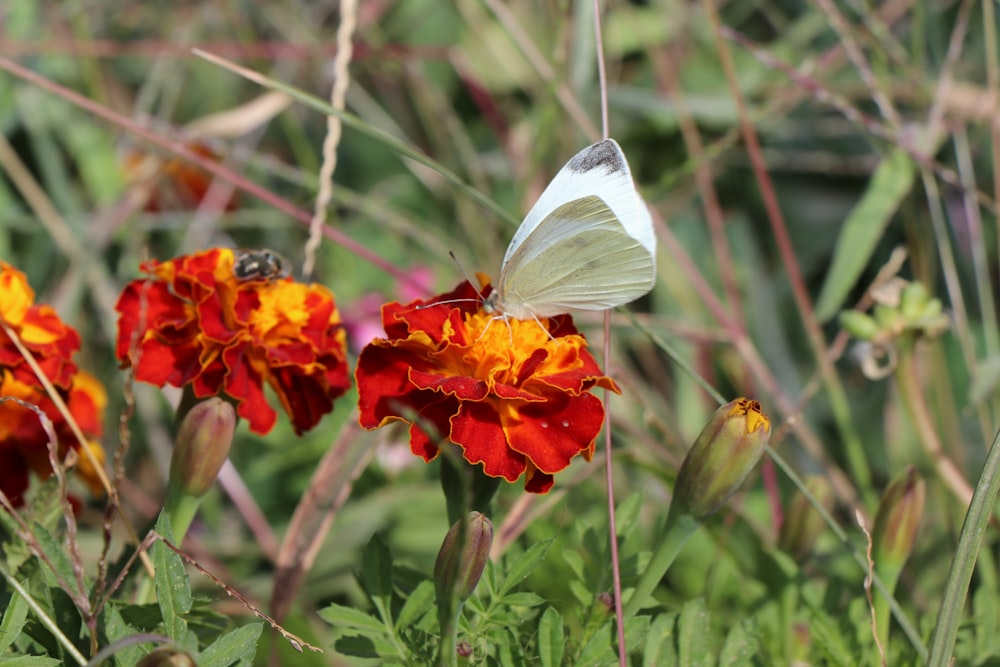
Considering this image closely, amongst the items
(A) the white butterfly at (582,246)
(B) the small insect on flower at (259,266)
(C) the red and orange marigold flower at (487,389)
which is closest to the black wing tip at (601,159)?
(A) the white butterfly at (582,246)

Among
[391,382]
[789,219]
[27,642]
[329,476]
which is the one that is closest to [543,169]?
[789,219]

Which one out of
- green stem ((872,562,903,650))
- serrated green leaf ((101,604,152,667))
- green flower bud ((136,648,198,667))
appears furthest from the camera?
green stem ((872,562,903,650))

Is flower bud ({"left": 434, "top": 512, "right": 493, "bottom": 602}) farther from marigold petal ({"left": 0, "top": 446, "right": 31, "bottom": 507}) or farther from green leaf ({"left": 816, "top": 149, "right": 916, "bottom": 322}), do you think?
green leaf ({"left": 816, "top": 149, "right": 916, "bottom": 322})

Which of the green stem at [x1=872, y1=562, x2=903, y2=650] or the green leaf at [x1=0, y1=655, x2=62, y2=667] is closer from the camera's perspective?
the green leaf at [x1=0, y1=655, x2=62, y2=667]

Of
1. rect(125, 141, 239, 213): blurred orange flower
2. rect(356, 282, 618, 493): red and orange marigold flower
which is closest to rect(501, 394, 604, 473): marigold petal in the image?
rect(356, 282, 618, 493): red and orange marigold flower

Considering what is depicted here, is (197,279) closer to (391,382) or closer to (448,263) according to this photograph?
(391,382)

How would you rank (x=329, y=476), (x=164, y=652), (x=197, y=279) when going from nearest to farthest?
(x=164, y=652)
(x=197, y=279)
(x=329, y=476)

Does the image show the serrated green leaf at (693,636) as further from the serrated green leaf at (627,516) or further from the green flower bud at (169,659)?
the green flower bud at (169,659)
